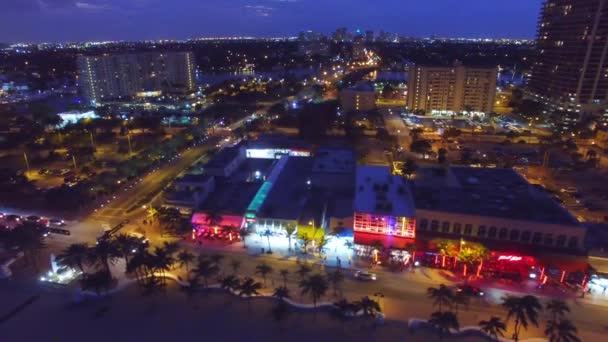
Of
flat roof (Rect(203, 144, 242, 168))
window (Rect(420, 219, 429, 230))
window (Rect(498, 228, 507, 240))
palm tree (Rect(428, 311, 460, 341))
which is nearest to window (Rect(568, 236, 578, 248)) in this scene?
window (Rect(498, 228, 507, 240))

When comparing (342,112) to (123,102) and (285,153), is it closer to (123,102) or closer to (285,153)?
(285,153)

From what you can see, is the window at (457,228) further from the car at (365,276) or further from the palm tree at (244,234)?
the palm tree at (244,234)

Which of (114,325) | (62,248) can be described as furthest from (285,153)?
(114,325)

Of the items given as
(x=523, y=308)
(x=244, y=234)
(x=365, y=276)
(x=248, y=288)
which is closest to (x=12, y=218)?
(x=244, y=234)

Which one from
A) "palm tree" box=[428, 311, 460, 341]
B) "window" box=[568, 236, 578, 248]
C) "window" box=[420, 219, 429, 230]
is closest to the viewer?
"palm tree" box=[428, 311, 460, 341]

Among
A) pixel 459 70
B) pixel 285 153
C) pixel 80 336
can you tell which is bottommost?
pixel 80 336

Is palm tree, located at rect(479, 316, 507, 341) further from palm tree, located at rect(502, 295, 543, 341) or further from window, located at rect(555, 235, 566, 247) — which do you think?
window, located at rect(555, 235, 566, 247)

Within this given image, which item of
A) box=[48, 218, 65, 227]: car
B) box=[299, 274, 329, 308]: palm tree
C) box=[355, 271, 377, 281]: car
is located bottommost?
box=[355, 271, 377, 281]: car
